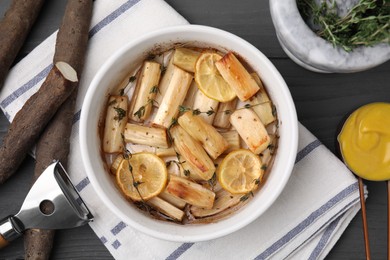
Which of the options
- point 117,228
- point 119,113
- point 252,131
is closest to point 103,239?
point 117,228

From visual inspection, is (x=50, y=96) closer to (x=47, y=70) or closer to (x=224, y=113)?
(x=47, y=70)

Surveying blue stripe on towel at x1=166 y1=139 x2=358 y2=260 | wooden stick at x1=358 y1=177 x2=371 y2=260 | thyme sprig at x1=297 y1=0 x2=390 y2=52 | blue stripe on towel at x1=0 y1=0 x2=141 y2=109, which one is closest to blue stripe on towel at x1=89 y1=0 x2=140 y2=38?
A: blue stripe on towel at x1=0 y1=0 x2=141 y2=109

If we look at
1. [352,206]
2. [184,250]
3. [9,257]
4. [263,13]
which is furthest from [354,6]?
[9,257]

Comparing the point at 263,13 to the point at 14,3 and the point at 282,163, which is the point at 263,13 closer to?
the point at 282,163

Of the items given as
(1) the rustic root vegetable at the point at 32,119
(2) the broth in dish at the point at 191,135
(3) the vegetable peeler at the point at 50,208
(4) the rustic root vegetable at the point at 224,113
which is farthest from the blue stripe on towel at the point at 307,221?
(1) the rustic root vegetable at the point at 32,119

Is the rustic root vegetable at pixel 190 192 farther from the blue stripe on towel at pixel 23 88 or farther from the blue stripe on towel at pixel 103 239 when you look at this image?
the blue stripe on towel at pixel 23 88

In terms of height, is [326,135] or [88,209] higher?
[88,209]
